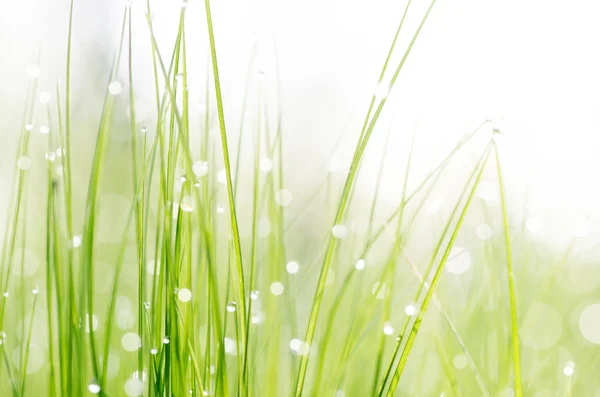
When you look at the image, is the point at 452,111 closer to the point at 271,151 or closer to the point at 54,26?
the point at 271,151

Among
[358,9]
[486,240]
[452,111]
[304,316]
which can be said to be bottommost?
[304,316]

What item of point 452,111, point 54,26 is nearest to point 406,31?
A: point 452,111

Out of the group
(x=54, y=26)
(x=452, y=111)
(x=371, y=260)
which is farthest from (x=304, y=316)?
(x=54, y=26)

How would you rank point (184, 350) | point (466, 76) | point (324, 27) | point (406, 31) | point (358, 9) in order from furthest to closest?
point (324, 27) → point (358, 9) → point (466, 76) → point (406, 31) → point (184, 350)

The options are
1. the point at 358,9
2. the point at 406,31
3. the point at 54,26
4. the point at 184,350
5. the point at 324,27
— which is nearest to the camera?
the point at 184,350

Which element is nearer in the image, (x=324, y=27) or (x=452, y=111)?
(x=452, y=111)

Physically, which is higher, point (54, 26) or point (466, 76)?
point (54, 26)
